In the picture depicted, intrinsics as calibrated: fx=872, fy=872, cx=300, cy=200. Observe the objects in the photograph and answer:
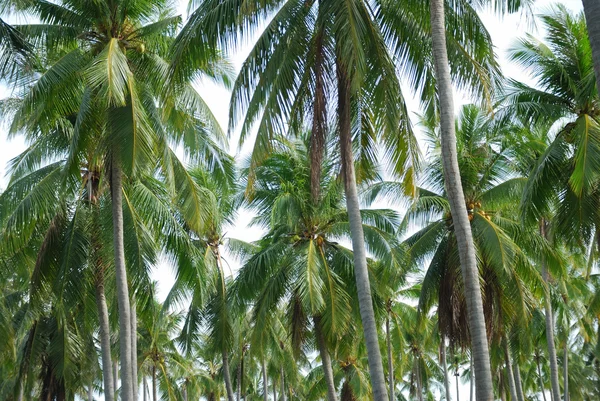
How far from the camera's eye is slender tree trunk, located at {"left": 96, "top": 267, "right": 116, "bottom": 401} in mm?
17203

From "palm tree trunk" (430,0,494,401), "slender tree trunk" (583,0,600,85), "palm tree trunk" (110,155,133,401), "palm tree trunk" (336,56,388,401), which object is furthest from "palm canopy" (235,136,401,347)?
"slender tree trunk" (583,0,600,85)

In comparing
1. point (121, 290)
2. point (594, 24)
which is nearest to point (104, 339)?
point (121, 290)

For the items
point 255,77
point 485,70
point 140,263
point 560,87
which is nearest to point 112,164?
point 140,263

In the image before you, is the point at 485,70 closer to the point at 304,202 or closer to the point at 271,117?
the point at 271,117

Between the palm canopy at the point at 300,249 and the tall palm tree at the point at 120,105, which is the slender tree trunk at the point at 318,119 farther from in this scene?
the palm canopy at the point at 300,249

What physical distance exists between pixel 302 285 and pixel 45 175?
19.8 ft

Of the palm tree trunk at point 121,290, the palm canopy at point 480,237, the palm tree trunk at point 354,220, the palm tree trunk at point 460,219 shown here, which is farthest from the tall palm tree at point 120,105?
the palm canopy at point 480,237

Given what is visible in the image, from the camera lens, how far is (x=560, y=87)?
1834 centimetres

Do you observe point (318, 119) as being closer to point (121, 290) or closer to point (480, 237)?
point (121, 290)

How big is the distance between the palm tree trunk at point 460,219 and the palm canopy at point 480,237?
7.88 m

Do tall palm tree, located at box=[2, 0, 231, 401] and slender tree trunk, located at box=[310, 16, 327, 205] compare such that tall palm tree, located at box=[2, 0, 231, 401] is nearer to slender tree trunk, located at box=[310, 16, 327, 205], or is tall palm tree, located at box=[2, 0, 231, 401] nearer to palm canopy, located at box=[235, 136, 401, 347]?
slender tree trunk, located at box=[310, 16, 327, 205]

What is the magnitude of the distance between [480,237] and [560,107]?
3587mm

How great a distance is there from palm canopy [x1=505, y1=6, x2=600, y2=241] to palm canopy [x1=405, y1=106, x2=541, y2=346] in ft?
4.09

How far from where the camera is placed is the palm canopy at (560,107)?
678 inches
